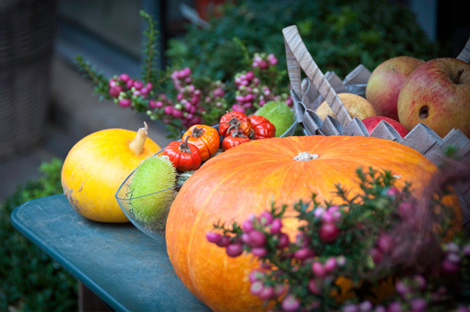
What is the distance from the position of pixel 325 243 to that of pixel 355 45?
229 centimetres

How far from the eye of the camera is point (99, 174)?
1.39 metres

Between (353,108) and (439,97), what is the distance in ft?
0.82

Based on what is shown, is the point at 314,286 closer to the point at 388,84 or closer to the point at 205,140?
the point at 205,140

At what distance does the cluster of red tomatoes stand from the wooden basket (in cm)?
12

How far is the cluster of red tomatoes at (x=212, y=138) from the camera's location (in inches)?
49.3

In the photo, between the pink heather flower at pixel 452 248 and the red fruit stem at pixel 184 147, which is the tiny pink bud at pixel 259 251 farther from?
the red fruit stem at pixel 184 147

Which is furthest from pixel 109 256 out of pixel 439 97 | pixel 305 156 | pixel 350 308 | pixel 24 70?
pixel 24 70

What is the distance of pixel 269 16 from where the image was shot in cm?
326

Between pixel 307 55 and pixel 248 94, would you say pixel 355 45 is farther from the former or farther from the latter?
pixel 307 55

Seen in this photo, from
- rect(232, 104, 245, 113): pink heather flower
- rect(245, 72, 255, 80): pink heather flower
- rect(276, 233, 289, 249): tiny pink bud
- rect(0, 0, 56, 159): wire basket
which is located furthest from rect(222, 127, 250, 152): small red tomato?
rect(0, 0, 56, 159): wire basket

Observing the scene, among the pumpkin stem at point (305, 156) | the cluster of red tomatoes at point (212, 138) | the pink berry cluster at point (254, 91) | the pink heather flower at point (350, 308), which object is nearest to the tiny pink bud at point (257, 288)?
the pink heather flower at point (350, 308)

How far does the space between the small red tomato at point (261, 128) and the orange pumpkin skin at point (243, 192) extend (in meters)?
0.29

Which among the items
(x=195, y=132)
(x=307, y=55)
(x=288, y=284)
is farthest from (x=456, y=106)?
(x=288, y=284)

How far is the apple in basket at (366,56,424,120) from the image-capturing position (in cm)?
155
